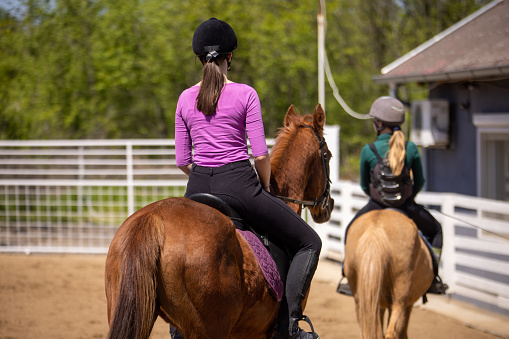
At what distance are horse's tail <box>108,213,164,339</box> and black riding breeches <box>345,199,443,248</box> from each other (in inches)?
115

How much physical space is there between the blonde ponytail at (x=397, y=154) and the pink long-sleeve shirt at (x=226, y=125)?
2018 mm

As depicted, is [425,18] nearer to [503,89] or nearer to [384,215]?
[503,89]

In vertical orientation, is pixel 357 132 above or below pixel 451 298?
above

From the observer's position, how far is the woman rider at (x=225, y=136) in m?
3.23

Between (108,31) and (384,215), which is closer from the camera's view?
(384,215)

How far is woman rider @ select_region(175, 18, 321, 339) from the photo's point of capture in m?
3.23

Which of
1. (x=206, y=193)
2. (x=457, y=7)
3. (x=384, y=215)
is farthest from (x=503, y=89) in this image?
(x=457, y=7)

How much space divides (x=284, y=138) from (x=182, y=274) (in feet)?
5.19

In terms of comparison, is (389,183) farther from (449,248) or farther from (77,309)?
(77,309)

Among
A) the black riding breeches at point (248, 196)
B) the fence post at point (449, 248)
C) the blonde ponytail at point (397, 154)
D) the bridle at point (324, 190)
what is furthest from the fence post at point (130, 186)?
the black riding breeches at point (248, 196)

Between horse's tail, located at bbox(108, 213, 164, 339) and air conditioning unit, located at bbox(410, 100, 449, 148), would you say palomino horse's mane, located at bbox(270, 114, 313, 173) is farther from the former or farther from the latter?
air conditioning unit, located at bbox(410, 100, 449, 148)

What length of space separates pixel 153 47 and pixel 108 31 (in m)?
1.61

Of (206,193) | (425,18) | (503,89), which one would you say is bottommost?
(206,193)

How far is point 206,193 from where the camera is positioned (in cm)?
324
